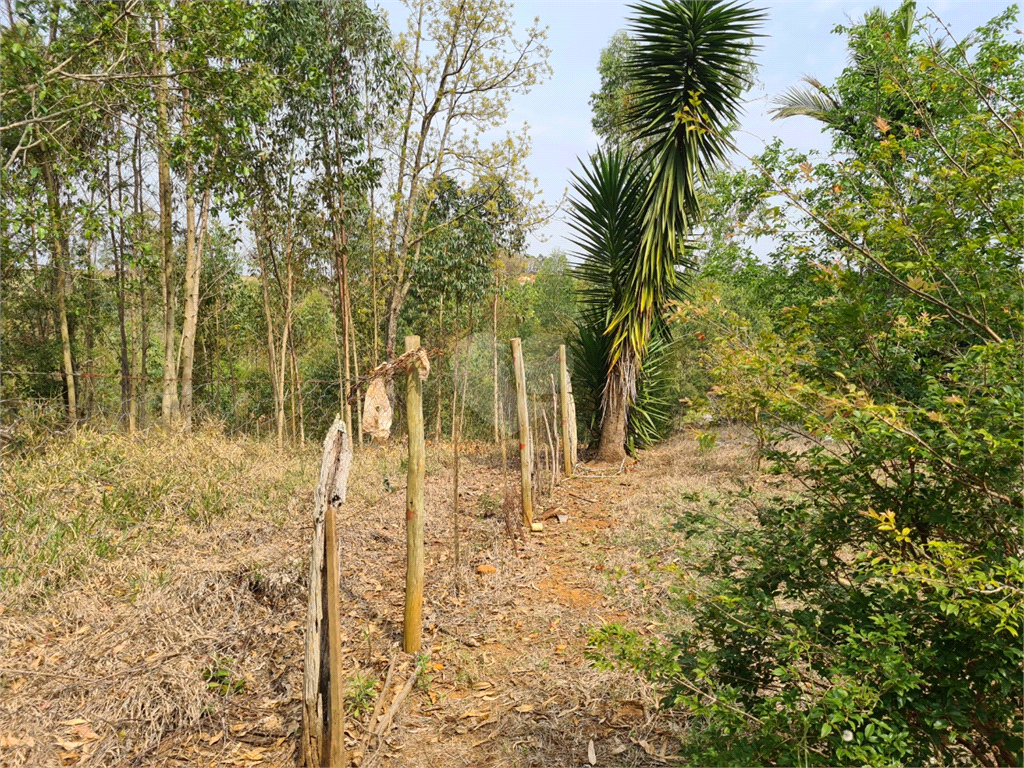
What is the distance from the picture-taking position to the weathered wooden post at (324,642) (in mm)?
2477

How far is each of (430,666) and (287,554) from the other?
1601 mm

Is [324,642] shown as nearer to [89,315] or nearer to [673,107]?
[673,107]

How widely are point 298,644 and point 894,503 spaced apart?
312 centimetres

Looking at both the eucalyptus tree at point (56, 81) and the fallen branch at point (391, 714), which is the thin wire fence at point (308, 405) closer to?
the eucalyptus tree at point (56, 81)

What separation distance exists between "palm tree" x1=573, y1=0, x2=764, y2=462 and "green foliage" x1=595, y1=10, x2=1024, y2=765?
5898 millimetres

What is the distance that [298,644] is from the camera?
3.47m

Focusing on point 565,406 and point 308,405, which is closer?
point 565,406

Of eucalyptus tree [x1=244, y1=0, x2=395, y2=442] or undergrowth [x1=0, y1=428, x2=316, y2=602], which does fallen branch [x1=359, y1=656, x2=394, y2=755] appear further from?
eucalyptus tree [x1=244, y1=0, x2=395, y2=442]

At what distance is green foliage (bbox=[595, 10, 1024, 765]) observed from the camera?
1.59 metres

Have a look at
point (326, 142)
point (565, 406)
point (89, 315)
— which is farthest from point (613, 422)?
point (89, 315)

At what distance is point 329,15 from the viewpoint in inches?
381

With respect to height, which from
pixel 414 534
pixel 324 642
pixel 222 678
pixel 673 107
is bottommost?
pixel 222 678

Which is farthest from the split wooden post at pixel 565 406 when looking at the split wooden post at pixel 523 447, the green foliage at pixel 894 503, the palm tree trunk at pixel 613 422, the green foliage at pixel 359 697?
the green foliage at pixel 894 503

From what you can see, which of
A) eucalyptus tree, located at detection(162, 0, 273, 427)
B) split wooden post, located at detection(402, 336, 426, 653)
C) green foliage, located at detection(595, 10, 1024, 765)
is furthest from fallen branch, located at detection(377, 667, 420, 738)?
eucalyptus tree, located at detection(162, 0, 273, 427)
